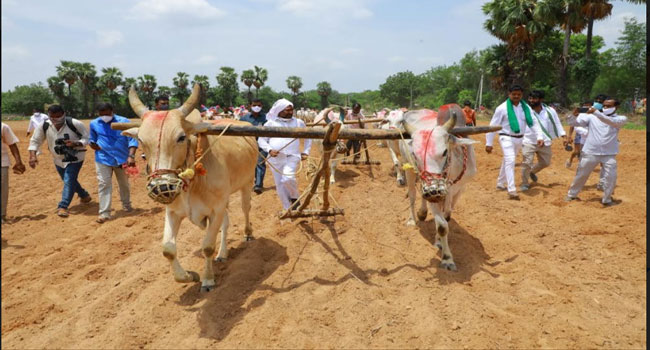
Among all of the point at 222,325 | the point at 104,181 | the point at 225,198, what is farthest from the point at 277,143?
the point at 222,325

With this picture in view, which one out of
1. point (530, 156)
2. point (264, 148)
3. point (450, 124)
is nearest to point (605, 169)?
point (530, 156)

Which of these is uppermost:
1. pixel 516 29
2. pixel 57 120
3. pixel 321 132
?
pixel 516 29

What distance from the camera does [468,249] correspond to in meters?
5.68

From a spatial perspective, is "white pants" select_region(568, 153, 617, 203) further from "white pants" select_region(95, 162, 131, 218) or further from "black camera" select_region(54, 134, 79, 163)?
"black camera" select_region(54, 134, 79, 163)

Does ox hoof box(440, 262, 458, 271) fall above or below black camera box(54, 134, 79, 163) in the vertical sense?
below

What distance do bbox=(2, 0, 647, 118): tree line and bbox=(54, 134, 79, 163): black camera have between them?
7.74 ft

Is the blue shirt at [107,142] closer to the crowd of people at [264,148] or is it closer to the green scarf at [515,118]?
the crowd of people at [264,148]

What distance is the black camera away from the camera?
24.6 feet

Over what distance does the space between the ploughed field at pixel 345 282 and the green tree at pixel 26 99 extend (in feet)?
166

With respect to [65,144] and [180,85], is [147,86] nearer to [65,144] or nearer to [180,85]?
[180,85]

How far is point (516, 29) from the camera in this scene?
87.6ft

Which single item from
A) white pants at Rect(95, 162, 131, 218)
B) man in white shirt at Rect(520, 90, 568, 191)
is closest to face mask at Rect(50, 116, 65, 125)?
white pants at Rect(95, 162, 131, 218)

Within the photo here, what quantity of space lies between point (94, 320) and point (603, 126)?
332 inches

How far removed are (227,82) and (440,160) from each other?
58091 millimetres
